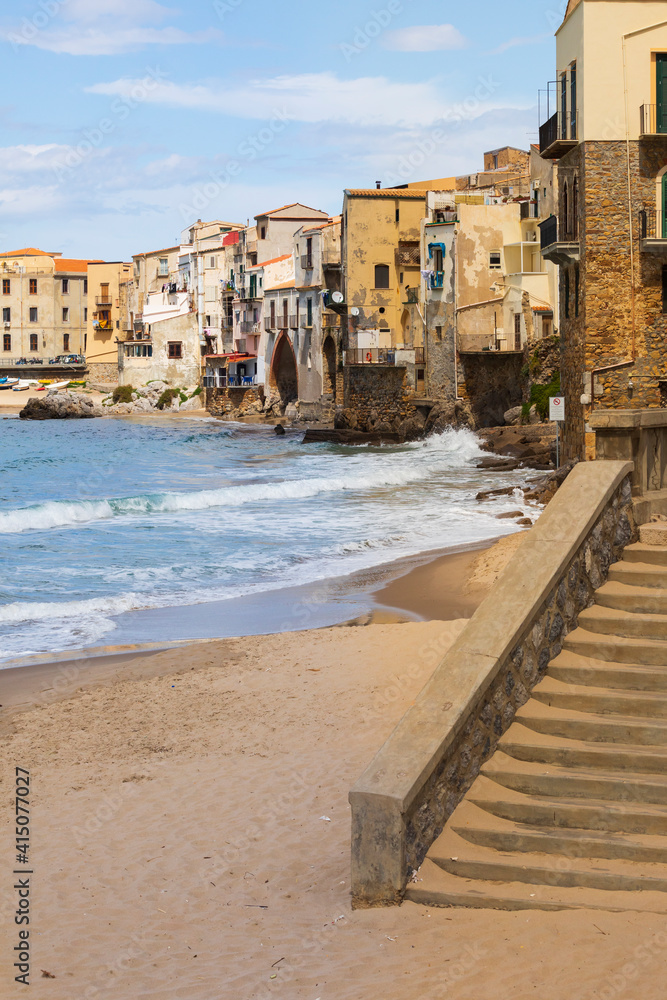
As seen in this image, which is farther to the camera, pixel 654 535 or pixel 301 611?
pixel 301 611

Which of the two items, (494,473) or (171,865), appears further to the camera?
(494,473)

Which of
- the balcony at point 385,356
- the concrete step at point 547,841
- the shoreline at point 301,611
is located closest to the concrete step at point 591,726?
the concrete step at point 547,841

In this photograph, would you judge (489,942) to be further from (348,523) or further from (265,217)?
(265,217)

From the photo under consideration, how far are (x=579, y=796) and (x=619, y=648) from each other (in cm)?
124

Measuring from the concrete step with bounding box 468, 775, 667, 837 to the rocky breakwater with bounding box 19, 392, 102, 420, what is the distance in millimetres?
98621

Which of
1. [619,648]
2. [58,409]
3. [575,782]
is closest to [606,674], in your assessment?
[619,648]

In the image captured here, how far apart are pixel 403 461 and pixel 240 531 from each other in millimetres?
23128

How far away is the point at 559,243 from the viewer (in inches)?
1220

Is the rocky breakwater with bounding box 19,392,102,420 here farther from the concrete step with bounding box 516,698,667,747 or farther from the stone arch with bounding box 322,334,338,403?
the concrete step with bounding box 516,698,667,747

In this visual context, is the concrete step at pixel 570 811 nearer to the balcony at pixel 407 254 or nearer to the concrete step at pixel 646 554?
the concrete step at pixel 646 554

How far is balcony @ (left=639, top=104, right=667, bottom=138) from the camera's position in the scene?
2983 cm

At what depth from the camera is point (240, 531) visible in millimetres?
25844

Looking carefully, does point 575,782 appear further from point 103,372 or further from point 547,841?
point 103,372

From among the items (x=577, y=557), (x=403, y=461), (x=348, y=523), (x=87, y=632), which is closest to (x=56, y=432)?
(x=403, y=461)
